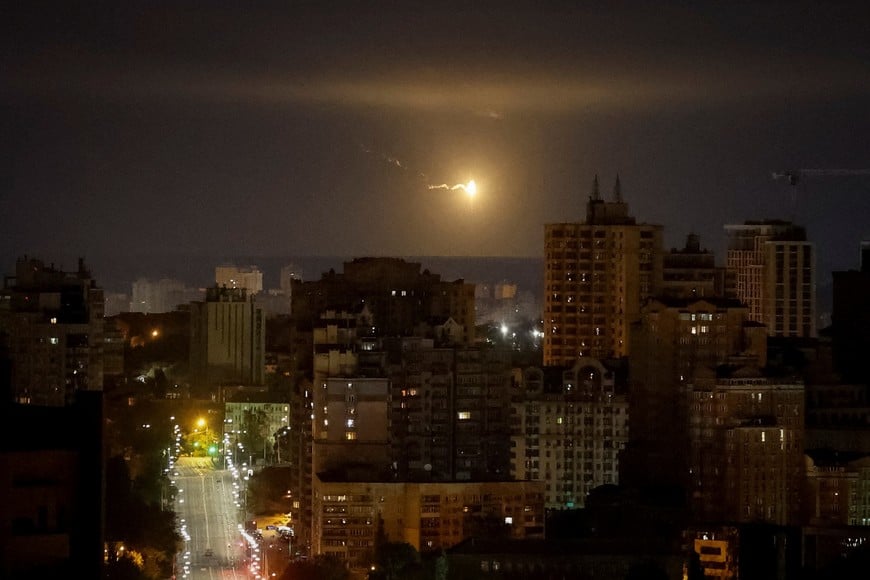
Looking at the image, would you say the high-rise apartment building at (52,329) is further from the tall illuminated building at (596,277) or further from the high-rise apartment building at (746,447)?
the high-rise apartment building at (746,447)

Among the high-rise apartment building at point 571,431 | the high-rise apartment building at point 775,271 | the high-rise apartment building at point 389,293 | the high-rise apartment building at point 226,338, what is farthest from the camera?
the high-rise apartment building at point 226,338

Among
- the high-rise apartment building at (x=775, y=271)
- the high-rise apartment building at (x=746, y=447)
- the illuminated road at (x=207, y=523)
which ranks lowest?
the illuminated road at (x=207, y=523)

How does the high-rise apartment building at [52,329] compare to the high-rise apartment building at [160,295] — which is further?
the high-rise apartment building at [160,295]

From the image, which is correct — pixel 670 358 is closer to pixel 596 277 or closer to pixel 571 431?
pixel 571 431

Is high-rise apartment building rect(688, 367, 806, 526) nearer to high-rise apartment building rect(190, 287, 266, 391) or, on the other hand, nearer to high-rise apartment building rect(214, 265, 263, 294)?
high-rise apartment building rect(190, 287, 266, 391)

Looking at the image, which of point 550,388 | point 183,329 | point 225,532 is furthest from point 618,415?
point 183,329

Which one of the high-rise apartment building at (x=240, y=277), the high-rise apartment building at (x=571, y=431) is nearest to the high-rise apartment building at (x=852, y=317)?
the high-rise apartment building at (x=571, y=431)

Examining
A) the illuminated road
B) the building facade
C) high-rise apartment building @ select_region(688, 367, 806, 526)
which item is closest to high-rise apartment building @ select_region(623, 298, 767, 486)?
high-rise apartment building @ select_region(688, 367, 806, 526)

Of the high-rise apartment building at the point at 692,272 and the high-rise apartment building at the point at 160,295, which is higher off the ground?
the high-rise apartment building at the point at 160,295
